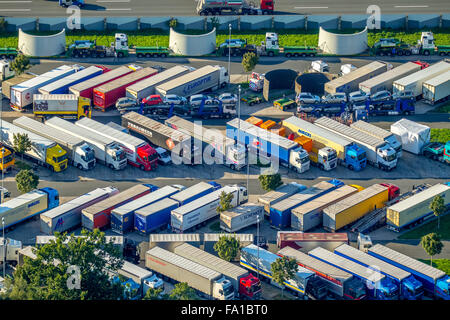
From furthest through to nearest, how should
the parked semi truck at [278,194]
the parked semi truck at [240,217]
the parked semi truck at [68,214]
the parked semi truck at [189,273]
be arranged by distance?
1. the parked semi truck at [278,194]
2. the parked semi truck at [240,217]
3. the parked semi truck at [68,214]
4. the parked semi truck at [189,273]

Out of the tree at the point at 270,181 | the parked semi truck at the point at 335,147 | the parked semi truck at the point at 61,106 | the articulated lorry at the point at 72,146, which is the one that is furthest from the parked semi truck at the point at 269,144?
the parked semi truck at the point at 61,106

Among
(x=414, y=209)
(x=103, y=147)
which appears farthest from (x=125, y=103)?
(x=414, y=209)

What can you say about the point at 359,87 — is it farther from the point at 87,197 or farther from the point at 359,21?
the point at 87,197

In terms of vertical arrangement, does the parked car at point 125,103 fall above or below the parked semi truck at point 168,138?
above

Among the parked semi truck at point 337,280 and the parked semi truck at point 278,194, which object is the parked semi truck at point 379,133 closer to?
the parked semi truck at point 278,194

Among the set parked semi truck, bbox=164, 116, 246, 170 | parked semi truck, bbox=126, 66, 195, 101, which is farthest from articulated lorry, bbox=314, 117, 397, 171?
parked semi truck, bbox=126, 66, 195, 101

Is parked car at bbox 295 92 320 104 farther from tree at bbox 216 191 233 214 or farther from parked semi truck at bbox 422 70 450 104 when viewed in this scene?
tree at bbox 216 191 233 214

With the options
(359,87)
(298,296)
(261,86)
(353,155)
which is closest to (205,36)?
(261,86)
